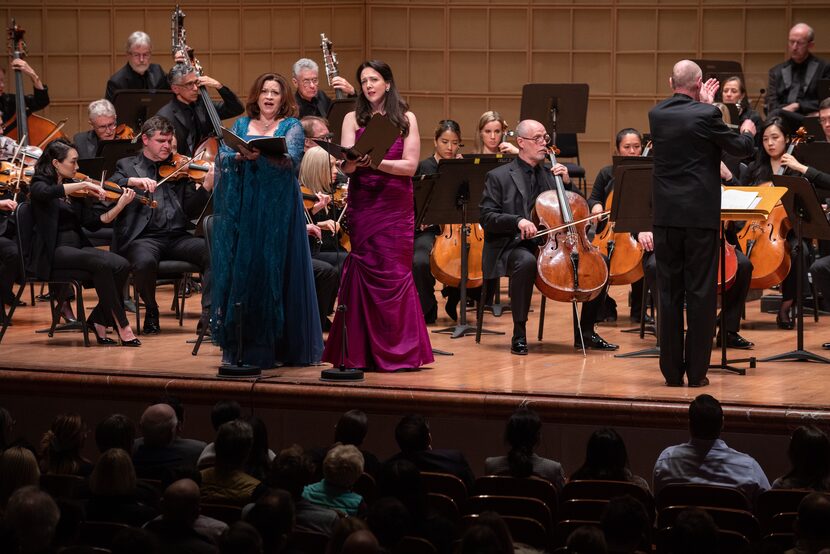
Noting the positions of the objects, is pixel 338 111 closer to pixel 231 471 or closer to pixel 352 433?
pixel 352 433

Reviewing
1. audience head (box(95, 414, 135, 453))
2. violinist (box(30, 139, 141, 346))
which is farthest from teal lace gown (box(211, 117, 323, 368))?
audience head (box(95, 414, 135, 453))

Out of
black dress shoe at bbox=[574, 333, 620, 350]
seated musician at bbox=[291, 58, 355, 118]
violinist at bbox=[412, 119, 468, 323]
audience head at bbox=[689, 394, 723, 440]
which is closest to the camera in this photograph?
audience head at bbox=[689, 394, 723, 440]

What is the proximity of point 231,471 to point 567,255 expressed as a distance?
2720 millimetres

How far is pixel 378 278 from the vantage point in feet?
19.7

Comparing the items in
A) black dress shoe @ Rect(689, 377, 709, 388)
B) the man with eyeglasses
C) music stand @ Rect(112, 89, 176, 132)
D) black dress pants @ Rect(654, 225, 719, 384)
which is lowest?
black dress shoe @ Rect(689, 377, 709, 388)

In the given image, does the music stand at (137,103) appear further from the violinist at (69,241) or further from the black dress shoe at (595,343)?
the black dress shoe at (595,343)

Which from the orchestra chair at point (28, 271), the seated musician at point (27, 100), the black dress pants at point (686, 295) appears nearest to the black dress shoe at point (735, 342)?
the black dress pants at point (686, 295)

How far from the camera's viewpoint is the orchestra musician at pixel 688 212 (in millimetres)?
5531

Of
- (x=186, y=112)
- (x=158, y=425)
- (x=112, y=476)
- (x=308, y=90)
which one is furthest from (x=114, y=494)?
(x=308, y=90)

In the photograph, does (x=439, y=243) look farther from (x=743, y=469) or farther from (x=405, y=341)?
(x=743, y=469)

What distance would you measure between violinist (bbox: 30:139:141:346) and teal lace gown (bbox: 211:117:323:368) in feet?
3.66

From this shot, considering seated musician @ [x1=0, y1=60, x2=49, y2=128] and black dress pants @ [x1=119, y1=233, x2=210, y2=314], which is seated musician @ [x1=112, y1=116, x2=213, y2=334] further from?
seated musician @ [x1=0, y1=60, x2=49, y2=128]

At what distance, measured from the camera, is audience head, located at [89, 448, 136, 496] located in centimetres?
390

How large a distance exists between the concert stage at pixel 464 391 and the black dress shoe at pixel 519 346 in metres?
0.06
